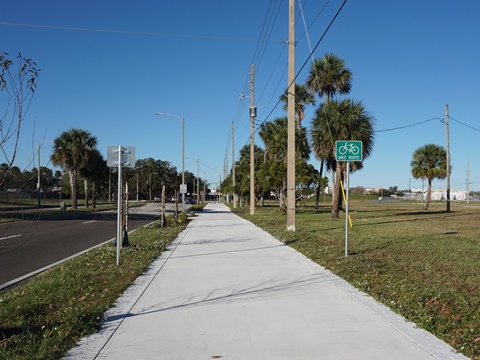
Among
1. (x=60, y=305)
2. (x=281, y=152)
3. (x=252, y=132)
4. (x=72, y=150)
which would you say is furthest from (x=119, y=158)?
(x=72, y=150)

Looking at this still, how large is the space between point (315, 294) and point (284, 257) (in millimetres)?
4471

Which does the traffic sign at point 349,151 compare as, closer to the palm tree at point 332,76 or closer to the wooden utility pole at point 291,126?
the wooden utility pole at point 291,126

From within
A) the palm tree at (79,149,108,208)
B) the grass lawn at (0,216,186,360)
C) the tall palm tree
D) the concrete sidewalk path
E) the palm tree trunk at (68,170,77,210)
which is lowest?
the concrete sidewalk path

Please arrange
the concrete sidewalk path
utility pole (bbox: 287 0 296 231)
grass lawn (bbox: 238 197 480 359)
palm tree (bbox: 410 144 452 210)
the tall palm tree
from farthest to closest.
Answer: palm tree (bbox: 410 144 452 210), the tall palm tree, utility pole (bbox: 287 0 296 231), grass lawn (bbox: 238 197 480 359), the concrete sidewalk path

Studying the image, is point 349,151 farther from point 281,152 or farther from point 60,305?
point 281,152

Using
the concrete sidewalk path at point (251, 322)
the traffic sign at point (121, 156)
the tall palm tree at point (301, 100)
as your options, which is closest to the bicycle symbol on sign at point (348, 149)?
the concrete sidewalk path at point (251, 322)

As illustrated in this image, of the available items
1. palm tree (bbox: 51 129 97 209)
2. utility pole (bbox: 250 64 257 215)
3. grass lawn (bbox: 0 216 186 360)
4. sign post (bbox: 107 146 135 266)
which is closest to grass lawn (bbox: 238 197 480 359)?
grass lawn (bbox: 0 216 186 360)

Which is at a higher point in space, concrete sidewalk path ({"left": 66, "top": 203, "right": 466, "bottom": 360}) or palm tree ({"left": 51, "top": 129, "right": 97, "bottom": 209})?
palm tree ({"left": 51, "top": 129, "right": 97, "bottom": 209})

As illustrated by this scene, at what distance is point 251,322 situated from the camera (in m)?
5.91

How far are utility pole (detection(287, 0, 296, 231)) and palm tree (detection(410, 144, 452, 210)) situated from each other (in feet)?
122

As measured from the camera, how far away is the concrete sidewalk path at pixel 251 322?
482cm

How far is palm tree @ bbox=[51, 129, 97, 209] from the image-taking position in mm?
46562

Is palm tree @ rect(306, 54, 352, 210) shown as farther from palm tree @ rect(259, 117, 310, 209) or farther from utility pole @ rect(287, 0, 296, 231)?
utility pole @ rect(287, 0, 296, 231)

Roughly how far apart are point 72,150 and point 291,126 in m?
32.4
